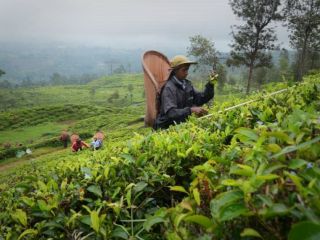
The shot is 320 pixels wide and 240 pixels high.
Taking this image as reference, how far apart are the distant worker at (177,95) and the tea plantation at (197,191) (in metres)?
2.24

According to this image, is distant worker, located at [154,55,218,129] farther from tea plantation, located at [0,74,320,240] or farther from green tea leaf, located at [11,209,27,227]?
green tea leaf, located at [11,209,27,227]

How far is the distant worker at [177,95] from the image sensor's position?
5.77 metres

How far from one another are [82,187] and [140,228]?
595 mm

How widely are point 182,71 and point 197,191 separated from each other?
4.83m

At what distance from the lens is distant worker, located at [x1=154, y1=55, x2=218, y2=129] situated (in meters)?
5.77

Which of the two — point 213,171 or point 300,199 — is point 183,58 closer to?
point 213,171

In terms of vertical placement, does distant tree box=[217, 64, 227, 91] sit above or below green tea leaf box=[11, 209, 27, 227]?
below

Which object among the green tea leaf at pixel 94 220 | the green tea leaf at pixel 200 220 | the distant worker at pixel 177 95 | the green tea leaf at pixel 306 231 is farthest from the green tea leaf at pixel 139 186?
the distant worker at pixel 177 95

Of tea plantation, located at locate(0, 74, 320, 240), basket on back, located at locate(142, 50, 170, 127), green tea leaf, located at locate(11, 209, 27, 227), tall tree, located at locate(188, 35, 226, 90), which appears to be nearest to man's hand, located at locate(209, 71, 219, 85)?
basket on back, located at locate(142, 50, 170, 127)

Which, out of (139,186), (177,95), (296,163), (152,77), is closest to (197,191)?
(296,163)

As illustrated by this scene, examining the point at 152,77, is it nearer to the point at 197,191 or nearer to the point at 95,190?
the point at 95,190

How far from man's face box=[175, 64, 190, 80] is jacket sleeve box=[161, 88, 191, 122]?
0.37 metres

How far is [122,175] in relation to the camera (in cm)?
243

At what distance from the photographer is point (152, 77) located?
703cm
